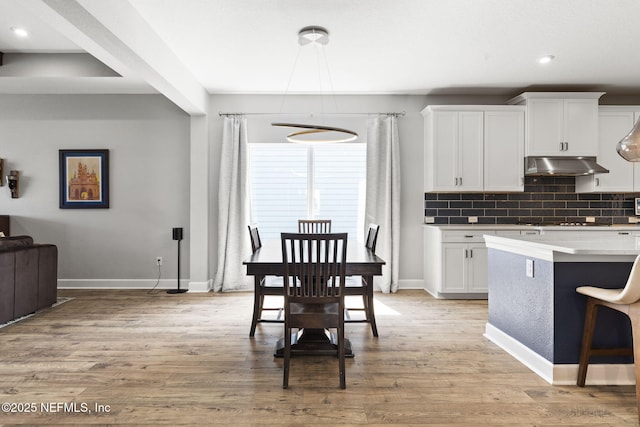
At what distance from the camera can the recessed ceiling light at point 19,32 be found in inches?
136

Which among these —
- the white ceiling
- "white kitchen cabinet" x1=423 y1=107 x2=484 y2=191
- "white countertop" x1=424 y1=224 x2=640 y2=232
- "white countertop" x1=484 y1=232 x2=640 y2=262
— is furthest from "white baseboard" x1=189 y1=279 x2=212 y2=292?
"white countertop" x1=484 y1=232 x2=640 y2=262

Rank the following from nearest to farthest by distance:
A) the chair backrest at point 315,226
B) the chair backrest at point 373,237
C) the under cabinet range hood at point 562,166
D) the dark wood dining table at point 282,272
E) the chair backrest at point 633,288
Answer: the chair backrest at point 633,288 < the dark wood dining table at point 282,272 < the chair backrest at point 373,237 < the chair backrest at point 315,226 < the under cabinet range hood at point 562,166

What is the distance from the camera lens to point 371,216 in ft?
16.3

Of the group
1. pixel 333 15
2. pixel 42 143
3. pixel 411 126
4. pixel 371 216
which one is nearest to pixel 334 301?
pixel 333 15

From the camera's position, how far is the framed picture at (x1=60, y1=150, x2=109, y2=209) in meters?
4.98

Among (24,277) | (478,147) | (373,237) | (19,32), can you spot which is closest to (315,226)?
(373,237)

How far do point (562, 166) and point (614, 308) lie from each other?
303cm

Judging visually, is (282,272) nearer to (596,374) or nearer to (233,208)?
(596,374)

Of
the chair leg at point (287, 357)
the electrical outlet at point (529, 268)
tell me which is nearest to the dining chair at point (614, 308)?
the electrical outlet at point (529, 268)

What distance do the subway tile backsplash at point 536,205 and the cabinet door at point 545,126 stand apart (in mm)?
483

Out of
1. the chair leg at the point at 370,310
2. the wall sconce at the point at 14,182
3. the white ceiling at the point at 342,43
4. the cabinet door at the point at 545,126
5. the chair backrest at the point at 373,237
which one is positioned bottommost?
the chair leg at the point at 370,310

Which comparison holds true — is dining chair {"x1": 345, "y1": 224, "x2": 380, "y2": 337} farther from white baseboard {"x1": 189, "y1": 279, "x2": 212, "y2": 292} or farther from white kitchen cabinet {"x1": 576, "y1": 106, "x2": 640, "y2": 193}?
white kitchen cabinet {"x1": 576, "y1": 106, "x2": 640, "y2": 193}

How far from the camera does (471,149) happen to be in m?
4.71

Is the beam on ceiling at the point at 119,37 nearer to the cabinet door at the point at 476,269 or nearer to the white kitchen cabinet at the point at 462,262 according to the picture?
the white kitchen cabinet at the point at 462,262
